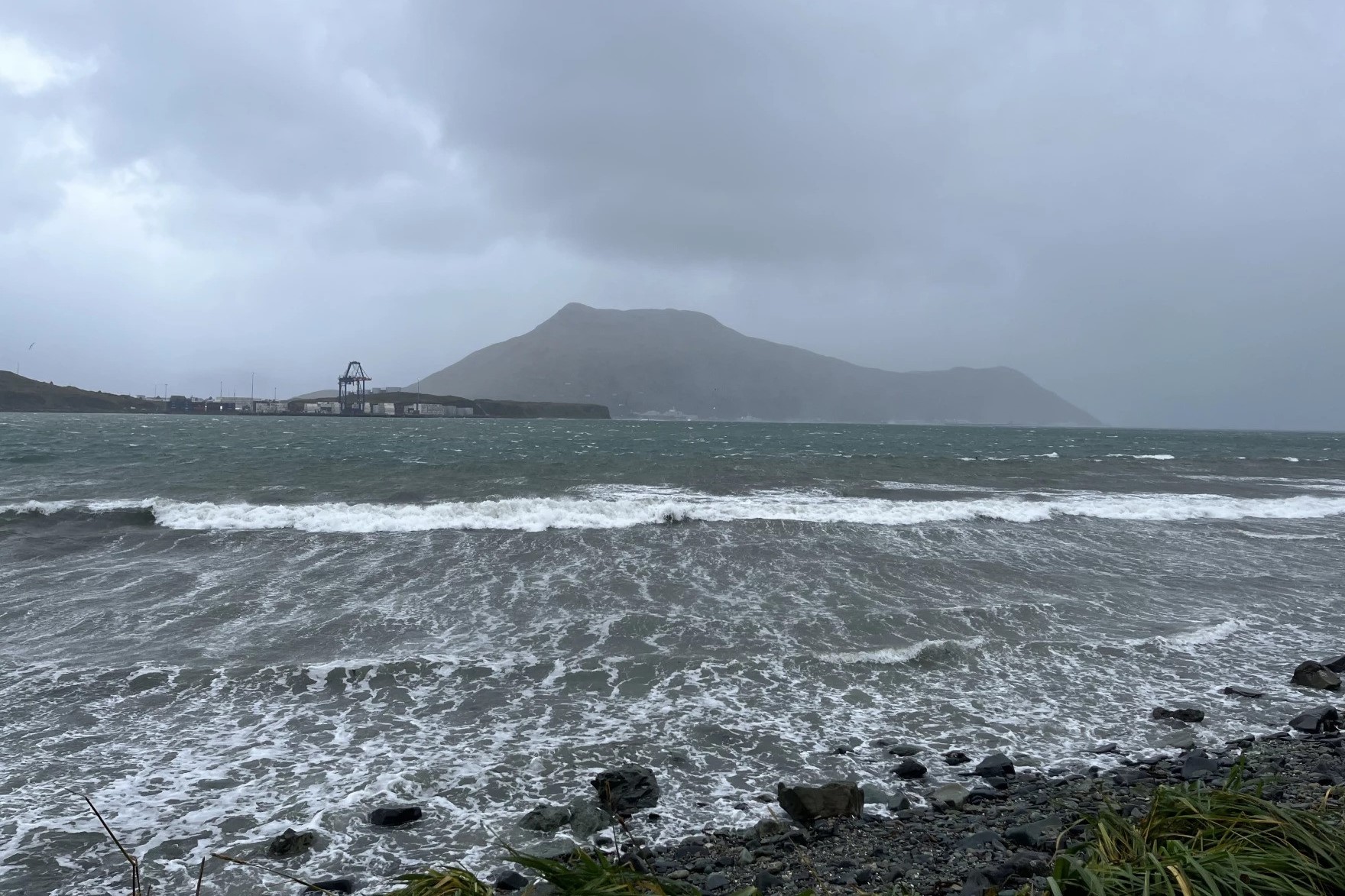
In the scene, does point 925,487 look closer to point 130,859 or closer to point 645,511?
point 645,511

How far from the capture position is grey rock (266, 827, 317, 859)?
5230 millimetres

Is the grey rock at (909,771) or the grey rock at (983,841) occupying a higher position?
the grey rock at (983,841)

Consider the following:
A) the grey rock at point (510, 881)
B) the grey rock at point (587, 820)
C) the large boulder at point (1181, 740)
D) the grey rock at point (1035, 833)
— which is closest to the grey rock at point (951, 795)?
the grey rock at point (1035, 833)

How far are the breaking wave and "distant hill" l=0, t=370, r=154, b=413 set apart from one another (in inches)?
5367

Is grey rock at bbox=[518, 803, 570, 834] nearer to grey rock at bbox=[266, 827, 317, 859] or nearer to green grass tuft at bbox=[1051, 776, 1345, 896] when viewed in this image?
grey rock at bbox=[266, 827, 317, 859]


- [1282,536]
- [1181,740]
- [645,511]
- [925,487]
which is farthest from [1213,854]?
[925,487]

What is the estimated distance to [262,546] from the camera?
1666 centimetres

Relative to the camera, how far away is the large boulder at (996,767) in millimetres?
6542

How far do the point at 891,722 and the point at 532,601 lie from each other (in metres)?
6.81

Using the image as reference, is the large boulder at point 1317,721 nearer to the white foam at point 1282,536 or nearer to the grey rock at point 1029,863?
the grey rock at point 1029,863

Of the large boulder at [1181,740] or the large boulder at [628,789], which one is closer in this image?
the large boulder at [628,789]

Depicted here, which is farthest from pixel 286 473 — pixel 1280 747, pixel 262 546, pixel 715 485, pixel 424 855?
pixel 1280 747

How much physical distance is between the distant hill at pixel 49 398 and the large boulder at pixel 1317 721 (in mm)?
162964

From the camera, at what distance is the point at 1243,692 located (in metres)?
8.50
